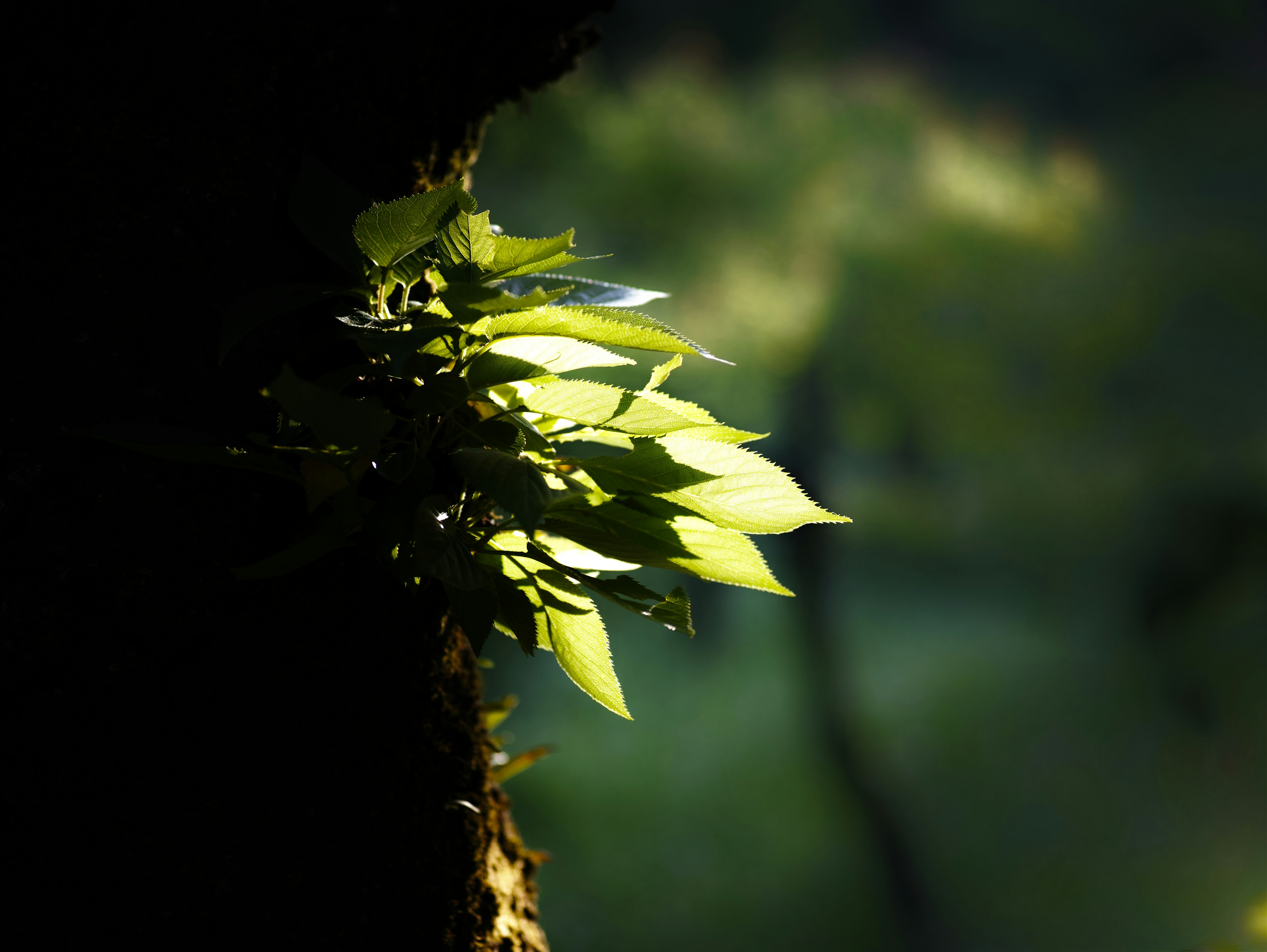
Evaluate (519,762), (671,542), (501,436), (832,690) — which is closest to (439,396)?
(501,436)

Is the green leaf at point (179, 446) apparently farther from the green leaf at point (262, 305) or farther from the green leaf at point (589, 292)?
the green leaf at point (589, 292)

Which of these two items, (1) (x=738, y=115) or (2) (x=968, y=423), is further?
(1) (x=738, y=115)

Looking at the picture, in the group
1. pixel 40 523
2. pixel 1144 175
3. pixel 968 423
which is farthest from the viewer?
pixel 1144 175

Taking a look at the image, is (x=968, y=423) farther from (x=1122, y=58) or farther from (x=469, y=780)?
(x=469, y=780)

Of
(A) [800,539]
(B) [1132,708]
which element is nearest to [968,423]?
(A) [800,539]

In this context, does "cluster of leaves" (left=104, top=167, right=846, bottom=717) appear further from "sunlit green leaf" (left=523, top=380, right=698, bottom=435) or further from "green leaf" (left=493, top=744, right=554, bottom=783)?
"green leaf" (left=493, top=744, right=554, bottom=783)

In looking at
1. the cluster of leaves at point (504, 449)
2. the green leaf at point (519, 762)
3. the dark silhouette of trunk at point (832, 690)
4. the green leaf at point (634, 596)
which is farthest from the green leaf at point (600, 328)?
the dark silhouette of trunk at point (832, 690)

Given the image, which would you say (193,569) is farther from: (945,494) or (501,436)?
(945,494)

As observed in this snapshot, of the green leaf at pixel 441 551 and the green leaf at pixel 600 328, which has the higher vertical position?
the green leaf at pixel 600 328

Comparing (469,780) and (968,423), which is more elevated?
(968,423)
